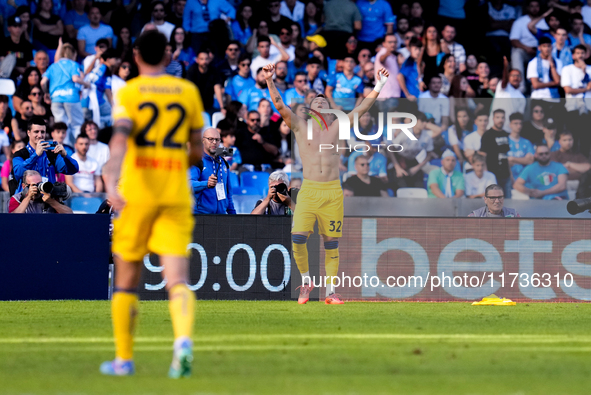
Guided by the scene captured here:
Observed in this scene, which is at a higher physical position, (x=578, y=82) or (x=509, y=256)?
(x=578, y=82)

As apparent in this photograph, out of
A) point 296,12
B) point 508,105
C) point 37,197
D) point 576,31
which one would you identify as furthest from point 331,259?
point 576,31

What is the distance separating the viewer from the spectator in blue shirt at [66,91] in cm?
1738

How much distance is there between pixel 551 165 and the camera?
524 inches

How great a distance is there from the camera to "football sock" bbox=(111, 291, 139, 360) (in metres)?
5.95

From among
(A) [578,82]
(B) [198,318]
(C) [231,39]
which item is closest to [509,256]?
(B) [198,318]

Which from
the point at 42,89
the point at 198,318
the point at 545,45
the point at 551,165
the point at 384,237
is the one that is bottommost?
the point at 198,318

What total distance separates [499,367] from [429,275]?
665 cm

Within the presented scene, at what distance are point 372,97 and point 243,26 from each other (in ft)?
26.3

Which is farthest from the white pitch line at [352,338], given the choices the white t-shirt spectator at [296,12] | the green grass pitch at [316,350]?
the white t-shirt spectator at [296,12]

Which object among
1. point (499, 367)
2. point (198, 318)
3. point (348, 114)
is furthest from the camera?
point (348, 114)

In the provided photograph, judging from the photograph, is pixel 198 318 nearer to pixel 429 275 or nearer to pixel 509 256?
pixel 429 275

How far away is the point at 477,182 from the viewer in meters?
13.4

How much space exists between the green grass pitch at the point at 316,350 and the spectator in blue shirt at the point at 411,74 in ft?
24.2

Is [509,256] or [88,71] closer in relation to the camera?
[509,256]
